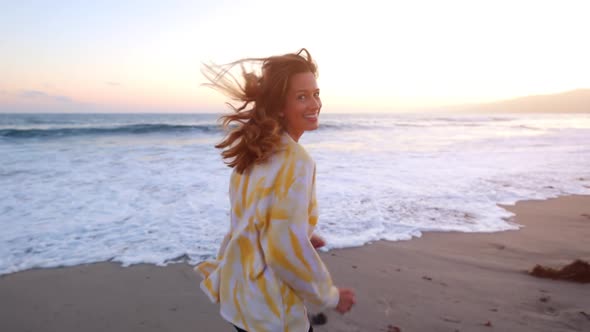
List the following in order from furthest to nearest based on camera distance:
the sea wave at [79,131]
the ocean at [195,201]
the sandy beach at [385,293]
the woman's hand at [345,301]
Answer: the sea wave at [79,131]
the ocean at [195,201]
the sandy beach at [385,293]
the woman's hand at [345,301]

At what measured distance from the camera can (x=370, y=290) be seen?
11.4ft

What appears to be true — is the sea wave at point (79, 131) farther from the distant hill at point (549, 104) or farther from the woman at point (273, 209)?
the distant hill at point (549, 104)

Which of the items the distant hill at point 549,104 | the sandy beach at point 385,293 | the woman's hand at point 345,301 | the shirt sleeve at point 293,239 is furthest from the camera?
the distant hill at point 549,104

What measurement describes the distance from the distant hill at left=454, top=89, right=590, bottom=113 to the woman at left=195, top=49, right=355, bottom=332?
393ft

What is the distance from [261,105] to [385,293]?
254cm

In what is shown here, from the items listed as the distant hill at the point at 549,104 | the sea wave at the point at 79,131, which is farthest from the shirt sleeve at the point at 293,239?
the distant hill at the point at 549,104

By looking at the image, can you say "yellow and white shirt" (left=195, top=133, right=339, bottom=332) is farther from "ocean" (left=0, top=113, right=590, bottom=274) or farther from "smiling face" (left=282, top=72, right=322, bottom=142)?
"ocean" (left=0, top=113, right=590, bottom=274)

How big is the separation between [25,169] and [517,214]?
11.0 meters

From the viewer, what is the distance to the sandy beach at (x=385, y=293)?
9.57 feet

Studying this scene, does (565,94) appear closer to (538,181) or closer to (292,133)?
(538,181)

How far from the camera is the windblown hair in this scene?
51.4 inches

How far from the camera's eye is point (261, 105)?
1440mm

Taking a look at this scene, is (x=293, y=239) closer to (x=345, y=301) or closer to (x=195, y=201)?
(x=345, y=301)

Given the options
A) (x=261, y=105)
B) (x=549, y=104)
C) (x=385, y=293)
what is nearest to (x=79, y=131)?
(x=385, y=293)
